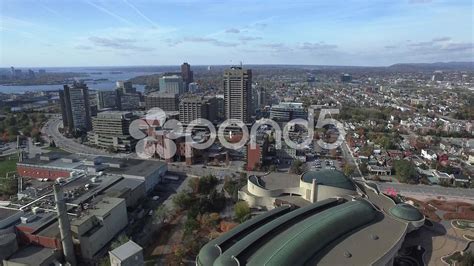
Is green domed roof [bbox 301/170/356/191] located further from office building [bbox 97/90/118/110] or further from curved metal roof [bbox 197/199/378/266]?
office building [bbox 97/90/118/110]

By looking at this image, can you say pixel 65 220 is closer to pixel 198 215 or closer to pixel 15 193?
pixel 198 215

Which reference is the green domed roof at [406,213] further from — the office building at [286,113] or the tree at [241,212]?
the office building at [286,113]

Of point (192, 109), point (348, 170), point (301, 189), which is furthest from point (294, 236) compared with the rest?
point (192, 109)

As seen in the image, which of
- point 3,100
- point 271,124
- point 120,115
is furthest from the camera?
point 3,100

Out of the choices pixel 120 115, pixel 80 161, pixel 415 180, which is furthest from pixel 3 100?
pixel 415 180

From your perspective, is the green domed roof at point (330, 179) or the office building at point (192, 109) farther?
the office building at point (192, 109)

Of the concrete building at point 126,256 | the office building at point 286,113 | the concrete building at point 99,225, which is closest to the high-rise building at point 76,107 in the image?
the office building at point 286,113

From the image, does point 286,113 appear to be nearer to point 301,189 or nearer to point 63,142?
point 301,189
